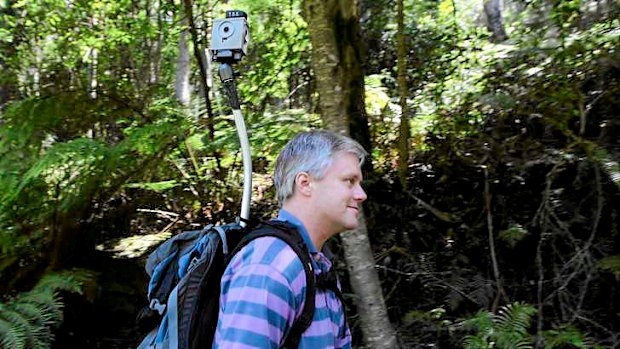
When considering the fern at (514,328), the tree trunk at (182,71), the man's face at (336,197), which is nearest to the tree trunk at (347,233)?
the fern at (514,328)

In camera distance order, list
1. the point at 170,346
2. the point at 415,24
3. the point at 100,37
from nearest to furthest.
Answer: the point at 170,346
the point at 415,24
the point at 100,37

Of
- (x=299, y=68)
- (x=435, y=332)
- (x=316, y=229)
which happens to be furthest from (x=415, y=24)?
(x=316, y=229)

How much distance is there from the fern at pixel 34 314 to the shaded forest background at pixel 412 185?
1 cm

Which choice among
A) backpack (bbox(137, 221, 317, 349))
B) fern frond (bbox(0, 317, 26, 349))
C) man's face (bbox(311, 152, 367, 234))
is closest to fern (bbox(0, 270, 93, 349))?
fern frond (bbox(0, 317, 26, 349))

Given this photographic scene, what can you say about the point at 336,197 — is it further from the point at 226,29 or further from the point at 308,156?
the point at 226,29

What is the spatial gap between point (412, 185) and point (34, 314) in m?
2.99

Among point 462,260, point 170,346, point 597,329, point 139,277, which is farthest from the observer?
point 139,277

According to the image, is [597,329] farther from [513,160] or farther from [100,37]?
[100,37]

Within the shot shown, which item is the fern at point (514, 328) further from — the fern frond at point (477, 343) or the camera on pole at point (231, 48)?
the camera on pole at point (231, 48)

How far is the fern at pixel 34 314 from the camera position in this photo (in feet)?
10.7

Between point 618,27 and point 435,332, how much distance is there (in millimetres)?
2780

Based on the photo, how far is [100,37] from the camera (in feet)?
23.9

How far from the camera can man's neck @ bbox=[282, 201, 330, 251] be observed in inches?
67.5

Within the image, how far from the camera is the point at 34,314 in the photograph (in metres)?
3.40
